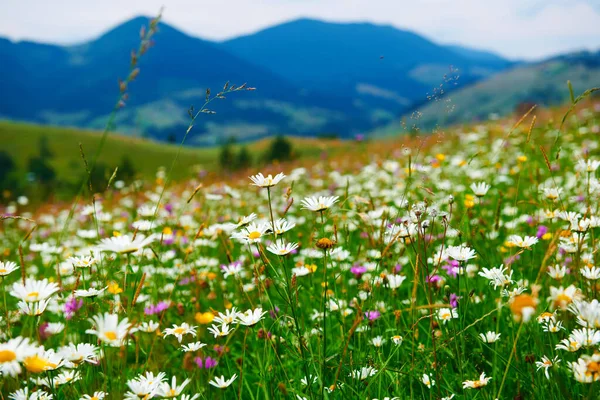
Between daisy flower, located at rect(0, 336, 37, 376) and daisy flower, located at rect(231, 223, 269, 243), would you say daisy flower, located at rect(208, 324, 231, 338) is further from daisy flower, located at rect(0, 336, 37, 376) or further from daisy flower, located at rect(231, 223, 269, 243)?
daisy flower, located at rect(0, 336, 37, 376)

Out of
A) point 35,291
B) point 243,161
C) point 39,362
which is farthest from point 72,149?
point 39,362

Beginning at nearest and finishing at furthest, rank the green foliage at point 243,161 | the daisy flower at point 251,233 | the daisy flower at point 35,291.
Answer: the daisy flower at point 35,291
the daisy flower at point 251,233
the green foliage at point 243,161

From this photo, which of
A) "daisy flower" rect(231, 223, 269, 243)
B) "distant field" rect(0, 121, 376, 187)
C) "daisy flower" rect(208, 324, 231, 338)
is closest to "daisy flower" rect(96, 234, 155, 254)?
"daisy flower" rect(231, 223, 269, 243)

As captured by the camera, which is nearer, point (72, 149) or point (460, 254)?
point (460, 254)

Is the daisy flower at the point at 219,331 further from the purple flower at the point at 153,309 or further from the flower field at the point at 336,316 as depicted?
the purple flower at the point at 153,309

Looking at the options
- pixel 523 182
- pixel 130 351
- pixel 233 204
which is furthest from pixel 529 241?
pixel 233 204

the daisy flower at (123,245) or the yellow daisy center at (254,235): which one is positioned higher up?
the daisy flower at (123,245)

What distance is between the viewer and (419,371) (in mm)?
2045

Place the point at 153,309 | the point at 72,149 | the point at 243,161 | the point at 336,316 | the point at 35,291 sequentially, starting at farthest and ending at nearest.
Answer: the point at 72,149, the point at 243,161, the point at 153,309, the point at 336,316, the point at 35,291

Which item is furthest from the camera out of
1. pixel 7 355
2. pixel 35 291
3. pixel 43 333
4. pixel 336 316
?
pixel 43 333

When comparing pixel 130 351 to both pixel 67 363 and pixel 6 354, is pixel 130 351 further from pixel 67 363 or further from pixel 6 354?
pixel 6 354

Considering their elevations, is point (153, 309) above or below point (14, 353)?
below

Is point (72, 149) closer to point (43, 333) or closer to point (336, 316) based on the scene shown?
point (43, 333)

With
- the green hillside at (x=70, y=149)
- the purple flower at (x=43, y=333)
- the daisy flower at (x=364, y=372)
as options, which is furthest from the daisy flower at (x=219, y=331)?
the green hillside at (x=70, y=149)
